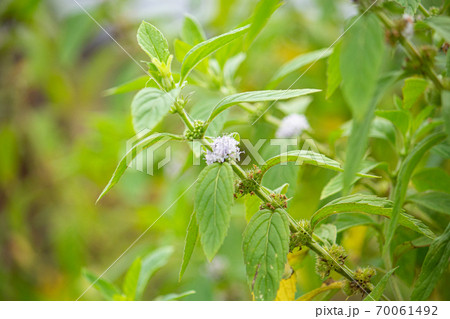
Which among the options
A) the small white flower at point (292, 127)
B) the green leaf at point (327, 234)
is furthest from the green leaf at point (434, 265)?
the small white flower at point (292, 127)

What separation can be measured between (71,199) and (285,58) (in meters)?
1.02

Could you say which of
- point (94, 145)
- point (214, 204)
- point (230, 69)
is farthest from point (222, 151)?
point (94, 145)

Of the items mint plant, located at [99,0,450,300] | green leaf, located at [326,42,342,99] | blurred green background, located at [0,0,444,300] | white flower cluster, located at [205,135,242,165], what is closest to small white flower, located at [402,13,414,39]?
mint plant, located at [99,0,450,300]

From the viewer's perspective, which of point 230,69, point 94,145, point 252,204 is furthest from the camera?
point 94,145

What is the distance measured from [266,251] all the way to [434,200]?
301mm

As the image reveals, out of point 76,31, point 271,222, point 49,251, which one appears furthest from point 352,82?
point 49,251

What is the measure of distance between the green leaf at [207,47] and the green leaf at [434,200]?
0.36 metres

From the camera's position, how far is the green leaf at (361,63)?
0.37m

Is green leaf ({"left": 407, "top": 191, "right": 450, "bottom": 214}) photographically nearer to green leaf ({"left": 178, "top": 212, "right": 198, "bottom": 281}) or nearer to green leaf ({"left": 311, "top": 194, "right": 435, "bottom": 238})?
green leaf ({"left": 311, "top": 194, "right": 435, "bottom": 238})

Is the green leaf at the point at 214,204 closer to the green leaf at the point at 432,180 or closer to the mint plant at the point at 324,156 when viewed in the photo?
the mint plant at the point at 324,156

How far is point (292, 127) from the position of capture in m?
0.80

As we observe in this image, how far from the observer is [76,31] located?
1.47 m

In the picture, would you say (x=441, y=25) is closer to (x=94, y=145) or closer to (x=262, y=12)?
(x=262, y=12)
